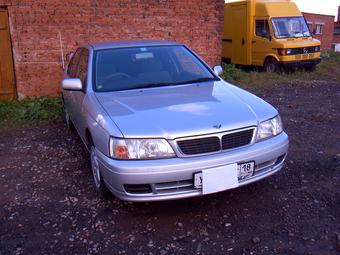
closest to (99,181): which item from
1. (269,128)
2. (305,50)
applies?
(269,128)

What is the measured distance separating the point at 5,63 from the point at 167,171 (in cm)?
653

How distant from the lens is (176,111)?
328 centimetres

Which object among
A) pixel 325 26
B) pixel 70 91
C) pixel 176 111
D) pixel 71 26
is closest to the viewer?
pixel 176 111

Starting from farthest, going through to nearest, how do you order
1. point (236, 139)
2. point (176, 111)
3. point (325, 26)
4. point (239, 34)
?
point (325, 26)
point (239, 34)
point (176, 111)
point (236, 139)

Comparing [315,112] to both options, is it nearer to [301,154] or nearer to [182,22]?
[301,154]

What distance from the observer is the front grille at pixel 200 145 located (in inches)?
117

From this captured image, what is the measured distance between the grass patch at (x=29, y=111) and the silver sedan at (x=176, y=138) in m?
3.26

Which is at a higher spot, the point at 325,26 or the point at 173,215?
the point at 325,26

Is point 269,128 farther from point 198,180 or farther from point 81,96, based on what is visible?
point 81,96

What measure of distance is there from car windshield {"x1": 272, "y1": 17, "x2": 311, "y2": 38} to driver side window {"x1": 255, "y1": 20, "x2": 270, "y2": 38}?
27 cm

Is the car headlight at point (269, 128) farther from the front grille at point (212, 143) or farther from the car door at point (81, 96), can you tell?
the car door at point (81, 96)

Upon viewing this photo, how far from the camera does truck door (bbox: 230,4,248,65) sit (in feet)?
42.2

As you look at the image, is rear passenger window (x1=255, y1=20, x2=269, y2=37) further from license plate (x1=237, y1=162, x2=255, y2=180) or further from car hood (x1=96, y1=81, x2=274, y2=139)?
license plate (x1=237, y1=162, x2=255, y2=180)

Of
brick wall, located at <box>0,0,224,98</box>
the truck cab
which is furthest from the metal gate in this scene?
the truck cab
